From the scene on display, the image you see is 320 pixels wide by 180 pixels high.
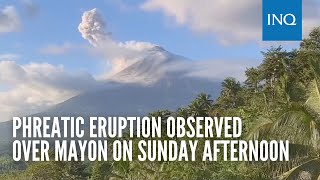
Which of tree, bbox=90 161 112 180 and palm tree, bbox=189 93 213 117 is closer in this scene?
palm tree, bbox=189 93 213 117

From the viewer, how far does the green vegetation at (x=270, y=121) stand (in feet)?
40.7

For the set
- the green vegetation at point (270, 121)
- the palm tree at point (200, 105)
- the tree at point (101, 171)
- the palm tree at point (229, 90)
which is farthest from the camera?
the palm tree at point (229, 90)

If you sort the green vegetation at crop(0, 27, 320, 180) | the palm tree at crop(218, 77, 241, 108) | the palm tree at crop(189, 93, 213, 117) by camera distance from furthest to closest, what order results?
1. the palm tree at crop(218, 77, 241, 108)
2. the palm tree at crop(189, 93, 213, 117)
3. the green vegetation at crop(0, 27, 320, 180)

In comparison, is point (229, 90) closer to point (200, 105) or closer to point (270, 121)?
point (200, 105)

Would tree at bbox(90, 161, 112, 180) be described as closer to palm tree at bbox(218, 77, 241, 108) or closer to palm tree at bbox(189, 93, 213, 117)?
palm tree at bbox(189, 93, 213, 117)

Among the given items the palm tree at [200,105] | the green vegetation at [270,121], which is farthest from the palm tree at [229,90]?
the palm tree at [200,105]

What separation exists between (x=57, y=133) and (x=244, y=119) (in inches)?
466

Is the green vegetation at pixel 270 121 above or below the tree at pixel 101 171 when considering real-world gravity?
above

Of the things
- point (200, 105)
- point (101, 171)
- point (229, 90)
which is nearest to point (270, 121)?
point (200, 105)

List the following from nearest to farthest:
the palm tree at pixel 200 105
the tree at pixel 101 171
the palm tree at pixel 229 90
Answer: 1. the palm tree at pixel 200 105
2. the tree at pixel 101 171
3. the palm tree at pixel 229 90

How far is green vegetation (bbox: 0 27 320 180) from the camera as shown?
12.4 metres

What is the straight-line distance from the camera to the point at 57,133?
13469 mm

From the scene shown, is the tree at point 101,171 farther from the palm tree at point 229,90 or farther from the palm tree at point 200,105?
the palm tree at point 229,90

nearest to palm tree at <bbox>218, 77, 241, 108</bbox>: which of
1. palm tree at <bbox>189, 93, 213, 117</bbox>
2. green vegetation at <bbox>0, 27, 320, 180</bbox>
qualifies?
green vegetation at <bbox>0, 27, 320, 180</bbox>
